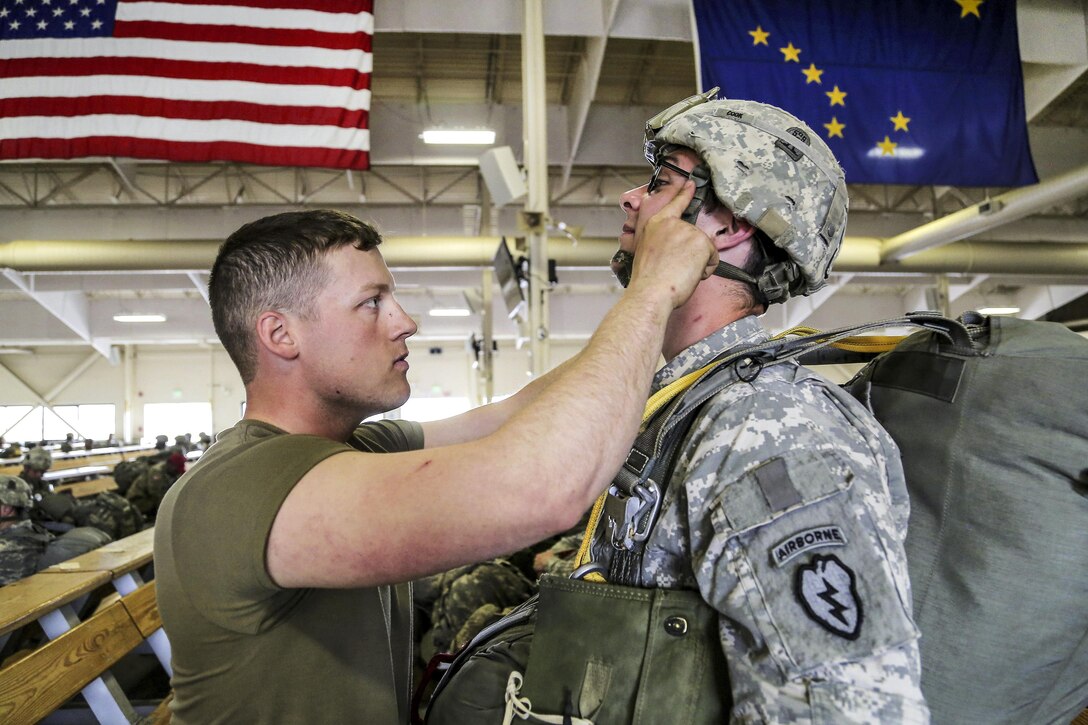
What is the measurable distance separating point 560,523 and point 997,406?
75 cm

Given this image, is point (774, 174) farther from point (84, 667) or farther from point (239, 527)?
point (84, 667)

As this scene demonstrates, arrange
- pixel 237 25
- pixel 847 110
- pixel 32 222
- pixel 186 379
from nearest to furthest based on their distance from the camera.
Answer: pixel 237 25, pixel 847 110, pixel 32 222, pixel 186 379

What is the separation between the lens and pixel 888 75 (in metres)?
6.17

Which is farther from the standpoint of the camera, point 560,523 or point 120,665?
point 120,665

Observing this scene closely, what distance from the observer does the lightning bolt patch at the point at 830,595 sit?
913 millimetres

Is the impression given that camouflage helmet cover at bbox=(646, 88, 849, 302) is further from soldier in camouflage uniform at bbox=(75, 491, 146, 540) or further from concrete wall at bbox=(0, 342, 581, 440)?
concrete wall at bbox=(0, 342, 581, 440)

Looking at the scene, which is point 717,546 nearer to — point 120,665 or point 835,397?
point 835,397

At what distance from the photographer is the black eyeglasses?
146 centimetres

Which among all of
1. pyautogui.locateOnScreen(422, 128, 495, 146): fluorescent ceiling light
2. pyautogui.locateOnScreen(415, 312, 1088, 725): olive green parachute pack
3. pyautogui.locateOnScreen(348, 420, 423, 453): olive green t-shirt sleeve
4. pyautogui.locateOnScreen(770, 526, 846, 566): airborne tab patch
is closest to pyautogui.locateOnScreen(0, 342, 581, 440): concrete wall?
pyautogui.locateOnScreen(422, 128, 495, 146): fluorescent ceiling light

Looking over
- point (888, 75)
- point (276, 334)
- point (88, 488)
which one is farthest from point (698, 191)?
point (88, 488)

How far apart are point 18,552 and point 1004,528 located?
406cm

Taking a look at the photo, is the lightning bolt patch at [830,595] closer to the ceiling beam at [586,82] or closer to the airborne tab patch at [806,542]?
the airborne tab patch at [806,542]

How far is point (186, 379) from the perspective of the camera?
2367cm

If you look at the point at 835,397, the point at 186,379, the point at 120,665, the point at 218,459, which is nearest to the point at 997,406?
the point at 835,397
